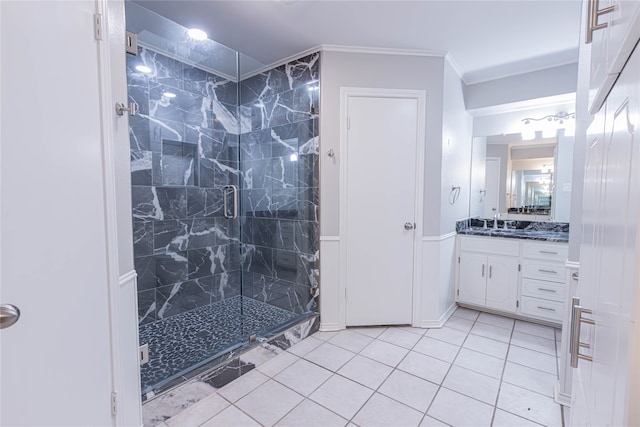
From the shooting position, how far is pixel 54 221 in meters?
0.94

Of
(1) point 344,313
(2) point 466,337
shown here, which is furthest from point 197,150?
(2) point 466,337

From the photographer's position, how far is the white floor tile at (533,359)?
82.7 inches

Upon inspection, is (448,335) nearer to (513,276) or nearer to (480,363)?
(480,363)

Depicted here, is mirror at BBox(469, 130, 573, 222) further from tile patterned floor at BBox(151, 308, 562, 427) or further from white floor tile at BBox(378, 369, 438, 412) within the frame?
white floor tile at BBox(378, 369, 438, 412)

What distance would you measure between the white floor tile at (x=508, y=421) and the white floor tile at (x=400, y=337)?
2.62ft

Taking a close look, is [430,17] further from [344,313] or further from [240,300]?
[240,300]

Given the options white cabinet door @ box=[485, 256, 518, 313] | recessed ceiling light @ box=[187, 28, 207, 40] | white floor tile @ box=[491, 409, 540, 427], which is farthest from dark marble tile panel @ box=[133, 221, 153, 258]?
white cabinet door @ box=[485, 256, 518, 313]

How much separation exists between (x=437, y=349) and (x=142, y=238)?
277cm

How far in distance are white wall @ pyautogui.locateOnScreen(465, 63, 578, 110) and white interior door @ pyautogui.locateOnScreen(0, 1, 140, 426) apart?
3.38 meters

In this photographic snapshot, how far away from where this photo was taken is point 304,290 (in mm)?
2818

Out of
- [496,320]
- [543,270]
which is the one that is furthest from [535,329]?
[543,270]

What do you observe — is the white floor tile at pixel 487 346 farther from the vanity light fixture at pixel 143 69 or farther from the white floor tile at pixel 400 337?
the vanity light fixture at pixel 143 69

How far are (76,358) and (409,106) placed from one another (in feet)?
9.04

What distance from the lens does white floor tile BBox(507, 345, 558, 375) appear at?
6.89ft
